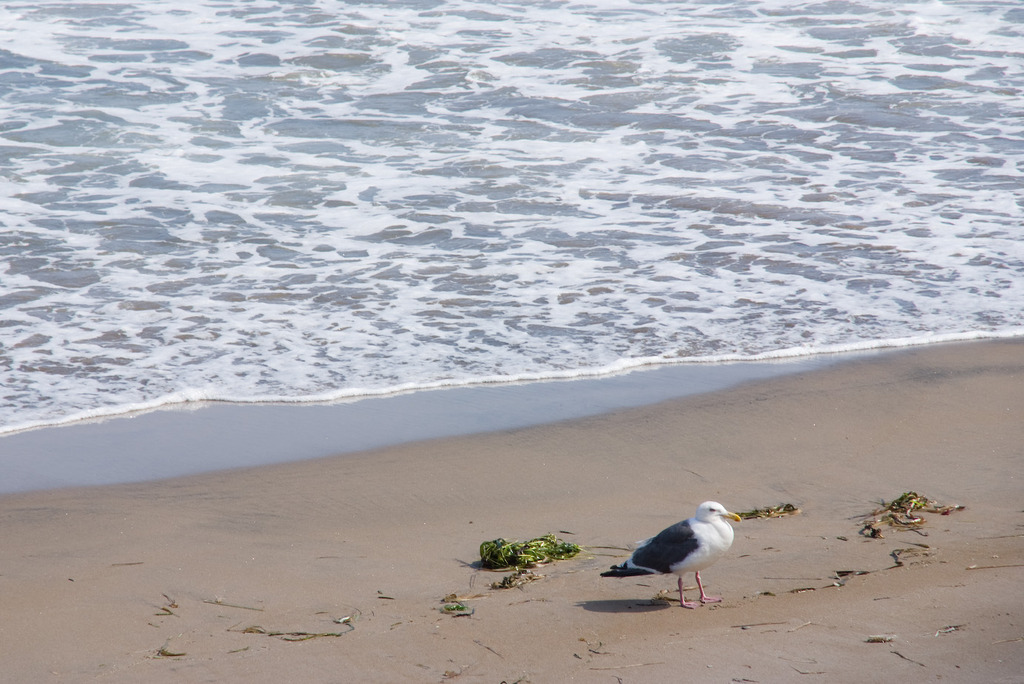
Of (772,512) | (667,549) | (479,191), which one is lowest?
(772,512)

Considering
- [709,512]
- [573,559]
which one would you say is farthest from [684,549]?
[573,559]

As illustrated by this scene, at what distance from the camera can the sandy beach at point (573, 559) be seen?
3.24 meters

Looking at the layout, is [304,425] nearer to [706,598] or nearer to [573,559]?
[573,559]

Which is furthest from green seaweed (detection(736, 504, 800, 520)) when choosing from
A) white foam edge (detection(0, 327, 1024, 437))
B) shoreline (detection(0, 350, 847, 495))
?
white foam edge (detection(0, 327, 1024, 437))

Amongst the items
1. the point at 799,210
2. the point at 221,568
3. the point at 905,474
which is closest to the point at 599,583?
the point at 221,568

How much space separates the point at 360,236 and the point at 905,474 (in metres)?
5.17

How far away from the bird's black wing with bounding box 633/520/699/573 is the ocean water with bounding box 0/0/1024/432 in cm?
263

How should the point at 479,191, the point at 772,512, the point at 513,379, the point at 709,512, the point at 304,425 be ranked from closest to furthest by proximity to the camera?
1. the point at 709,512
2. the point at 772,512
3. the point at 304,425
4. the point at 513,379
5. the point at 479,191

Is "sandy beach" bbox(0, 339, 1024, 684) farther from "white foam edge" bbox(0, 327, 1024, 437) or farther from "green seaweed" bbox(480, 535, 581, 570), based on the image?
"white foam edge" bbox(0, 327, 1024, 437)

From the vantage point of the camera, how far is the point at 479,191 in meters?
9.62

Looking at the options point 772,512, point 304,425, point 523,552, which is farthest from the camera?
point 304,425

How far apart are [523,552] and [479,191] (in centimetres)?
611

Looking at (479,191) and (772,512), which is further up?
(479,191)

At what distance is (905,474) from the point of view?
4746 mm
